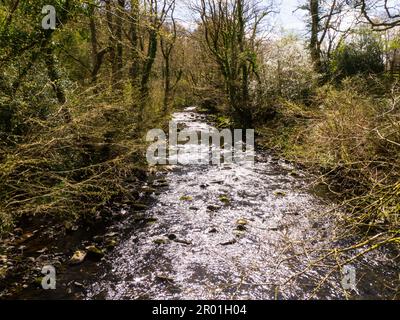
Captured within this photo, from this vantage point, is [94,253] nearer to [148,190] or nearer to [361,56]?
[148,190]

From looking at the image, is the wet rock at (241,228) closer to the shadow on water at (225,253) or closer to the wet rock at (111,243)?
the shadow on water at (225,253)

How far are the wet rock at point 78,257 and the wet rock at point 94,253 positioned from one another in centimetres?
8

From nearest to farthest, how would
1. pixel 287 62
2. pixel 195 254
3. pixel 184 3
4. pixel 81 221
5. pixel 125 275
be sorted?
pixel 125 275, pixel 195 254, pixel 81 221, pixel 287 62, pixel 184 3

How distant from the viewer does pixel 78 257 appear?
492 centimetres

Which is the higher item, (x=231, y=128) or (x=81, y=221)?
(x=231, y=128)

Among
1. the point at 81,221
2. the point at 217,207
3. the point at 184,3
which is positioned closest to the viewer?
the point at 81,221

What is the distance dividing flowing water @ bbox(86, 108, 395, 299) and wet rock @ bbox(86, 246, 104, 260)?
0.18 meters

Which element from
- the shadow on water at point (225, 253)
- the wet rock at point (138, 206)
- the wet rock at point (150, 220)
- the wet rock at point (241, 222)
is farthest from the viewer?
the wet rock at point (138, 206)

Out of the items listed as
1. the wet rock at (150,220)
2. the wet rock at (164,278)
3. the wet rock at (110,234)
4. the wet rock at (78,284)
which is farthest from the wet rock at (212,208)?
the wet rock at (78,284)

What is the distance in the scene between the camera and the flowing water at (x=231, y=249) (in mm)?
4242

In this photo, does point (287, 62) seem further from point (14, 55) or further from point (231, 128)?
point (14, 55)
